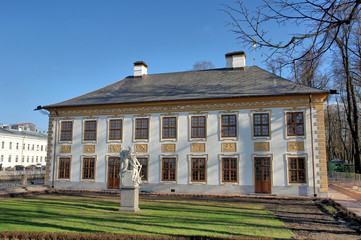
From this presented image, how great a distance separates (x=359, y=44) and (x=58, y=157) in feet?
82.0

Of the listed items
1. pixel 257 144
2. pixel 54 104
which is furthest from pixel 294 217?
pixel 54 104

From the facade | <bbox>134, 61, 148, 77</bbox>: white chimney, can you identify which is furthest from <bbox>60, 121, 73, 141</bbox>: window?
<bbox>134, 61, 148, 77</bbox>: white chimney

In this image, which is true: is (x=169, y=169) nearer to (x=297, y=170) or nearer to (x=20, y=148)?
(x=297, y=170)

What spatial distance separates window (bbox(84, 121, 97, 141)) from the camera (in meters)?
22.8

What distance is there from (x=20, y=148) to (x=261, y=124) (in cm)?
5199

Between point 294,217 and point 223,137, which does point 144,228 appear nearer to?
point 294,217

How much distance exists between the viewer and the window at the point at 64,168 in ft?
75.0

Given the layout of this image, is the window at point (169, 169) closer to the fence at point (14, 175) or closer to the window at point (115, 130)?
the window at point (115, 130)

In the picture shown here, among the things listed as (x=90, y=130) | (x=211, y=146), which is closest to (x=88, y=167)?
(x=90, y=130)

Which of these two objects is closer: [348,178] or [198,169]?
[198,169]

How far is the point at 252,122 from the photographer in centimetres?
2005

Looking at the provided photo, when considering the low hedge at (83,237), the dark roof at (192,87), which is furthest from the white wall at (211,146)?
the low hedge at (83,237)

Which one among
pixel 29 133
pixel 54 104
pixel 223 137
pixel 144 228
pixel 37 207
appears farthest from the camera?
pixel 29 133

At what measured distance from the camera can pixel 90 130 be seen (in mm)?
22953
